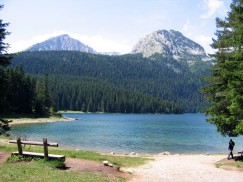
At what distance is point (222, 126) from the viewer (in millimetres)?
30672

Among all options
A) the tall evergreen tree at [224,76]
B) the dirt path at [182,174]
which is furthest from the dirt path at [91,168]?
the tall evergreen tree at [224,76]

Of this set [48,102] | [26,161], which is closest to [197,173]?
[26,161]

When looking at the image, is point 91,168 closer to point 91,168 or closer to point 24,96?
point 91,168

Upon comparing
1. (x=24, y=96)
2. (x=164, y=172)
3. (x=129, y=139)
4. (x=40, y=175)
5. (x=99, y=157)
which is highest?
(x=24, y=96)

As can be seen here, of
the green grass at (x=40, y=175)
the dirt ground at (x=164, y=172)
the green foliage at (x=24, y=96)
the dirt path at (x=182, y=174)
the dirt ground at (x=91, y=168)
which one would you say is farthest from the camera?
the green foliage at (x=24, y=96)

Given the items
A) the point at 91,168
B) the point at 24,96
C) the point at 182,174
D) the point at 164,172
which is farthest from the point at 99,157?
the point at 24,96

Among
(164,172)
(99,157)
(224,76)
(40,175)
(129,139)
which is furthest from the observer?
(129,139)

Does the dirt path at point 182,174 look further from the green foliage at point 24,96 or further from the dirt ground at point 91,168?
the green foliage at point 24,96

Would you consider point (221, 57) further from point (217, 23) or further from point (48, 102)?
point (48, 102)

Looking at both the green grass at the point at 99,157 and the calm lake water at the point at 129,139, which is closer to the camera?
the green grass at the point at 99,157

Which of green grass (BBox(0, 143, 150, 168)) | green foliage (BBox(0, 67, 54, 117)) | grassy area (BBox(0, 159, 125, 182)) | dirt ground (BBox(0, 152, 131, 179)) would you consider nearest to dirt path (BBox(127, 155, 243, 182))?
dirt ground (BBox(0, 152, 131, 179))

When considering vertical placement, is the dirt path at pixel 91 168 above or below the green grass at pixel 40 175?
below

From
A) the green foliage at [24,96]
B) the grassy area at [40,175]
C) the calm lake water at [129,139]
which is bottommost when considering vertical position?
the calm lake water at [129,139]

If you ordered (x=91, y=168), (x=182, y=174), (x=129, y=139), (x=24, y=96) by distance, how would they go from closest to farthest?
1. (x=91, y=168)
2. (x=182, y=174)
3. (x=129, y=139)
4. (x=24, y=96)
